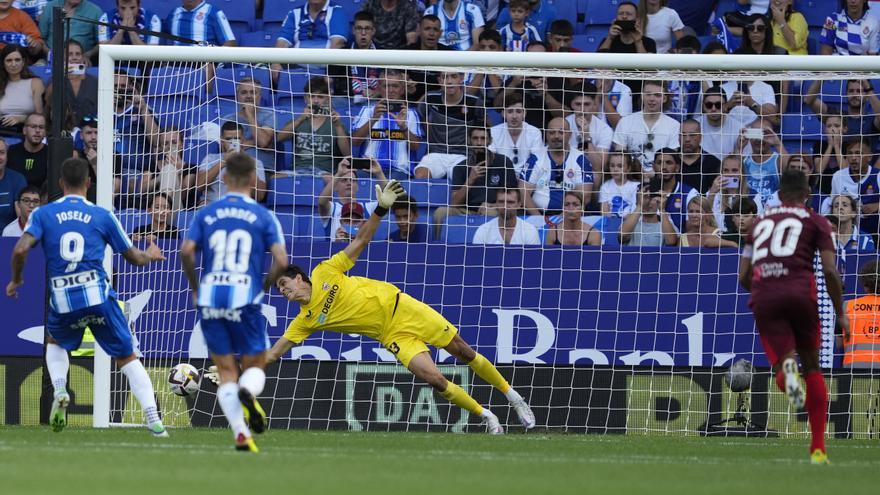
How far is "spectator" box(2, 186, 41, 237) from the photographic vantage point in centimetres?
1538

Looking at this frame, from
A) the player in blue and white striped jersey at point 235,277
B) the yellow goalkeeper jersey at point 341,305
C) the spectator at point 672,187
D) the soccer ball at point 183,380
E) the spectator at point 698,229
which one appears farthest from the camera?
the spectator at point 672,187

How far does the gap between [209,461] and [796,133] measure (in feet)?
29.2

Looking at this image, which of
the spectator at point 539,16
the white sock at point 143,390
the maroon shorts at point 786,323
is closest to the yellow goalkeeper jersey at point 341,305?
the white sock at point 143,390

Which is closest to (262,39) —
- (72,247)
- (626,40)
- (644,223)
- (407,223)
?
(407,223)

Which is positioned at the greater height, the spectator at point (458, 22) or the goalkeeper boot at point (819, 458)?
the spectator at point (458, 22)

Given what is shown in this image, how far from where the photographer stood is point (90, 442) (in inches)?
390

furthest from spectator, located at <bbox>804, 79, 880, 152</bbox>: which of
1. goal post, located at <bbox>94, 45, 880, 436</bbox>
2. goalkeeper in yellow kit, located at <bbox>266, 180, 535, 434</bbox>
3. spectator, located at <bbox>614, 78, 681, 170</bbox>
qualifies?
goalkeeper in yellow kit, located at <bbox>266, 180, 535, 434</bbox>

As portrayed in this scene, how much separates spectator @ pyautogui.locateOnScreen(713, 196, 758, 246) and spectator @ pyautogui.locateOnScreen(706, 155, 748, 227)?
5 centimetres

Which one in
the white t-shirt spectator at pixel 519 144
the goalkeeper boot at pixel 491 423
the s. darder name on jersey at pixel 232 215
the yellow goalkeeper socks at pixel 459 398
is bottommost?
the goalkeeper boot at pixel 491 423

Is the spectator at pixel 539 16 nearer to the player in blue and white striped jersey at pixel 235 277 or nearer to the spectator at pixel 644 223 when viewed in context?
the spectator at pixel 644 223

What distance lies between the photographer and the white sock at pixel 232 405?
8547 mm

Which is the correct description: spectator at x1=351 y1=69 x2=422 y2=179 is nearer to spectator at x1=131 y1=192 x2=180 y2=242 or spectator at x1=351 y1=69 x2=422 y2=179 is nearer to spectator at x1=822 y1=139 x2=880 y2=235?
spectator at x1=131 y1=192 x2=180 y2=242

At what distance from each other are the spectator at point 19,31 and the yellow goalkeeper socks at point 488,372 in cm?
802

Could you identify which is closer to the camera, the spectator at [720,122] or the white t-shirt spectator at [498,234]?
the white t-shirt spectator at [498,234]
